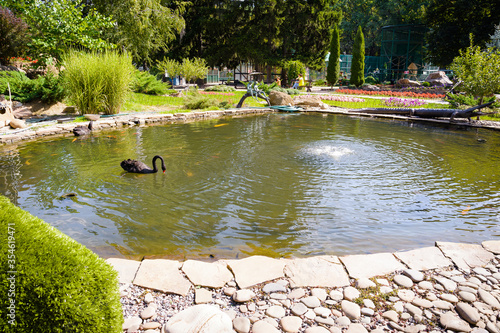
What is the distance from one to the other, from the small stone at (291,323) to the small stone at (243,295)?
360mm

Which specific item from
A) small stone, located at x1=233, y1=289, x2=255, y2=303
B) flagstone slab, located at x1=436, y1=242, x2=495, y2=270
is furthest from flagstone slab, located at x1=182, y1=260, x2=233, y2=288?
flagstone slab, located at x1=436, y1=242, x2=495, y2=270

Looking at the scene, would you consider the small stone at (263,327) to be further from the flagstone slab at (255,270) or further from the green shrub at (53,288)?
the green shrub at (53,288)

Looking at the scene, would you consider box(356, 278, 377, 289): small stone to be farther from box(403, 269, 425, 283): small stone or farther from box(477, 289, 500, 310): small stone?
box(477, 289, 500, 310): small stone

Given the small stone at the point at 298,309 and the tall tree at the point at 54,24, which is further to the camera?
the tall tree at the point at 54,24

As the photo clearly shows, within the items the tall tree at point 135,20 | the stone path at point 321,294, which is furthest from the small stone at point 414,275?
the tall tree at point 135,20

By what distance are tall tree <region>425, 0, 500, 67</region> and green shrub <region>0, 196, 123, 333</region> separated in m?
31.2

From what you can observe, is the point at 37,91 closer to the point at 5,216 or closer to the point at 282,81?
the point at 5,216

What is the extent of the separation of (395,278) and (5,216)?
9.80 feet

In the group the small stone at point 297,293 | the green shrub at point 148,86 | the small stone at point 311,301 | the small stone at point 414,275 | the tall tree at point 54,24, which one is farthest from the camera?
the green shrub at point 148,86

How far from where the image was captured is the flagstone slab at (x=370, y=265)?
3.09 metres

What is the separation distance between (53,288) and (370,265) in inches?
102

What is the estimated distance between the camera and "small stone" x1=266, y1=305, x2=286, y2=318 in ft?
8.31

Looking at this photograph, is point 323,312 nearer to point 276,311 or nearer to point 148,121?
point 276,311

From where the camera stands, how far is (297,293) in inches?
111
